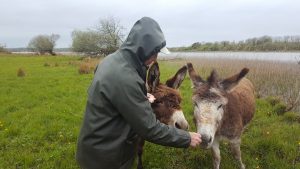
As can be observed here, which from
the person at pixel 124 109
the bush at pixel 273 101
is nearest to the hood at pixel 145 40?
the person at pixel 124 109

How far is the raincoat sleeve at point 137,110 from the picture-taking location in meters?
2.98

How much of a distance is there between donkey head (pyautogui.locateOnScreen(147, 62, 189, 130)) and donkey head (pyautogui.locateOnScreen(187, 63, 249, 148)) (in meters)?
0.25

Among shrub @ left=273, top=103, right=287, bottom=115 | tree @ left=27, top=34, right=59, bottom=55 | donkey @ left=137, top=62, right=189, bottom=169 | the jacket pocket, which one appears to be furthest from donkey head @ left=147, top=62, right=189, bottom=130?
tree @ left=27, top=34, right=59, bottom=55

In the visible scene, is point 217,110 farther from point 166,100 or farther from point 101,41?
point 101,41

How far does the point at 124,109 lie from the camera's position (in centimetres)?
303

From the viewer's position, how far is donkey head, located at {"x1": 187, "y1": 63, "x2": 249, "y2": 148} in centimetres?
403

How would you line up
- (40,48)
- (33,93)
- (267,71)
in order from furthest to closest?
(40,48) < (267,71) < (33,93)

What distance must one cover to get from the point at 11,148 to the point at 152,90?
3.77 m

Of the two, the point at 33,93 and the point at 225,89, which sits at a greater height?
the point at 225,89

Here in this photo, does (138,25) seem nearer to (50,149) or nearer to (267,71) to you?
(50,149)

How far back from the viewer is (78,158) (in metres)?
3.65

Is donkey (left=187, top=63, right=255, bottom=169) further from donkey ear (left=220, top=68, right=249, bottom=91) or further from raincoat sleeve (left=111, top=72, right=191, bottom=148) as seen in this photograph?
raincoat sleeve (left=111, top=72, right=191, bottom=148)

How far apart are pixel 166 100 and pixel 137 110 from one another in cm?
151

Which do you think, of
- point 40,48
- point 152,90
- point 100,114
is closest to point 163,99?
point 152,90
